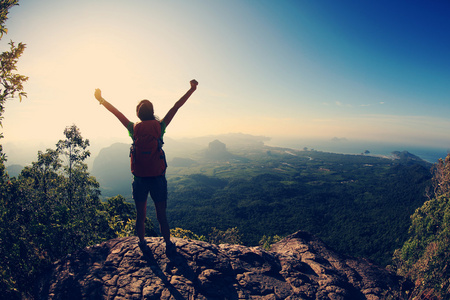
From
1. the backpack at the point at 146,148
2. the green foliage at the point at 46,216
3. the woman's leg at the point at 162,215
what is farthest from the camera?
the green foliage at the point at 46,216

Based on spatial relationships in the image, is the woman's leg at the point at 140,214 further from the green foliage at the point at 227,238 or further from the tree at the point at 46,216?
the green foliage at the point at 227,238

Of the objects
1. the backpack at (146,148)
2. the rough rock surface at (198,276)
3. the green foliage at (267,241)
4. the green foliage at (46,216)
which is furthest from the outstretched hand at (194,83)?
the green foliage at (267,241)

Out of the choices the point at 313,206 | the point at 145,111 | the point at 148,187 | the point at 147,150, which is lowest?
the point at 313,206

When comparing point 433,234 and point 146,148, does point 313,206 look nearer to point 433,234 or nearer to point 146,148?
point 433,234

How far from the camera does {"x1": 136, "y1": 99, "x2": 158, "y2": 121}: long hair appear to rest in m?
4.80

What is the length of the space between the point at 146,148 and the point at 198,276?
4.18 m

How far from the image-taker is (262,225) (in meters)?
78.3

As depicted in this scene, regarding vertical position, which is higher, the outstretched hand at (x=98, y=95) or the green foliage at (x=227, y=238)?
the outstretched hand at (x=98, y=95)

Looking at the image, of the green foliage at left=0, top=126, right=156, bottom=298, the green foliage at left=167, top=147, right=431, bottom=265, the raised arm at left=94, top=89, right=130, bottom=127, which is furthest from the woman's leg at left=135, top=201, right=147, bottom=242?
the green foliage at left=167, top=147, right=431, bottom=265

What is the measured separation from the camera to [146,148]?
4.57 metres

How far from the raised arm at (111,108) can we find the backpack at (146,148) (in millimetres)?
560

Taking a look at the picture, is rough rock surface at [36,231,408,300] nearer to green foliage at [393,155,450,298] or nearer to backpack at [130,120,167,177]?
backpack at [130,120,167,177]

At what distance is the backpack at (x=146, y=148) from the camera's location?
4574 mm

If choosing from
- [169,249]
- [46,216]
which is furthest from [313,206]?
[46,216]
